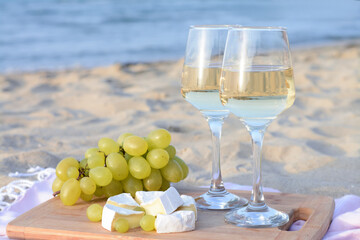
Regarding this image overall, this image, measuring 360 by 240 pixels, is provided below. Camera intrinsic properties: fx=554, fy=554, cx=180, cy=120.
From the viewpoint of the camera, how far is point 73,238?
1.49m

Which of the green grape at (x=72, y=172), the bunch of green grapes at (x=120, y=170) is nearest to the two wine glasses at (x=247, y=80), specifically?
the bunch of green grapes at (x=120, y=170)

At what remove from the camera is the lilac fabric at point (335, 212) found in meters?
1.61

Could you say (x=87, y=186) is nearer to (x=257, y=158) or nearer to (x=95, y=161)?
(x=95, y=161)

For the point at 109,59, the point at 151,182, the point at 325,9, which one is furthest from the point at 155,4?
the point at 151,182

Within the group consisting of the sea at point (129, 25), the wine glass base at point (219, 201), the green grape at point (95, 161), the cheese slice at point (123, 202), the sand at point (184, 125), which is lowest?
the sea at point (129, 25)

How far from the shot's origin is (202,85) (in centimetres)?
161

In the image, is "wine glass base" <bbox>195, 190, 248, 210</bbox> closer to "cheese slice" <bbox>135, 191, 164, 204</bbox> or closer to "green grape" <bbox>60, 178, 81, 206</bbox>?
"cheese slice" <bbox>135, 191, 164, 204</bbox>

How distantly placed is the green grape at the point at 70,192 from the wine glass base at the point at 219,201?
376mm

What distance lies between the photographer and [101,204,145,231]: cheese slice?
1.48m

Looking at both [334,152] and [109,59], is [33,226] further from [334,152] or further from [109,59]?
[109,59]

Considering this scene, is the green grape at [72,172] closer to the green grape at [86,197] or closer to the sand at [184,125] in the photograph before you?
the green grape at [86,197]

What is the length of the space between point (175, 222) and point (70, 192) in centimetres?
41

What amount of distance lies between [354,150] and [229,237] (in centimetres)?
186

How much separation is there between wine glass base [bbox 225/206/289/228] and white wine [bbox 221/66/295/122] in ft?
1.01
